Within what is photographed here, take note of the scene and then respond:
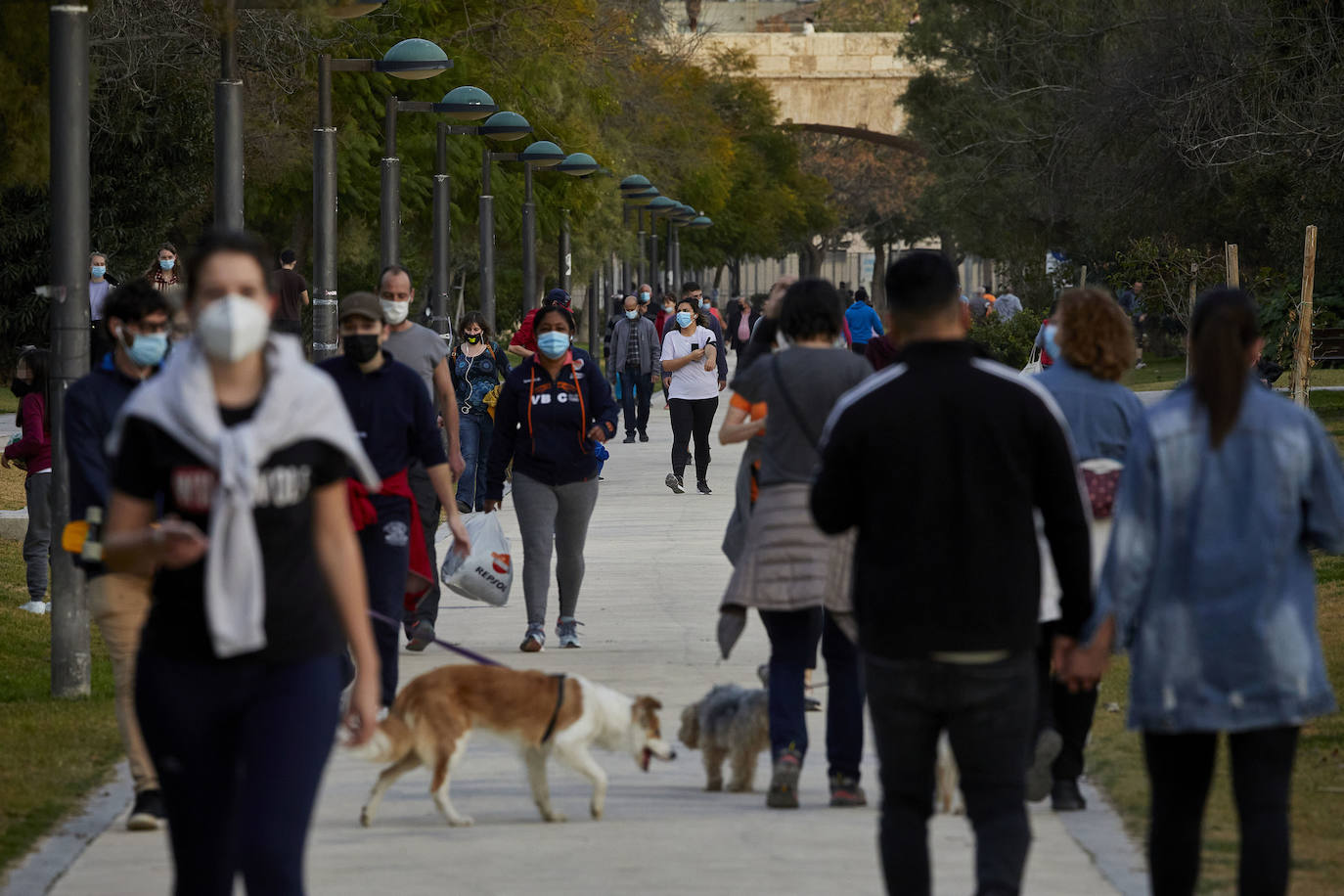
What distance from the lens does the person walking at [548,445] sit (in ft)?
36.4

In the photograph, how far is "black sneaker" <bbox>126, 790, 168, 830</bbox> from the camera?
7285mm

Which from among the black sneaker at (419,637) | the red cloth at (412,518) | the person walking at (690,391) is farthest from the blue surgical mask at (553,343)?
the person walking at (690,391)

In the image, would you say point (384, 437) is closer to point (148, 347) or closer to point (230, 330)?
point (148, 347)

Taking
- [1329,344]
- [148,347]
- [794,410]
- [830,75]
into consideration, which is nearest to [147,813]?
[148,347]

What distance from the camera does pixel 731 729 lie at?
25.1ft

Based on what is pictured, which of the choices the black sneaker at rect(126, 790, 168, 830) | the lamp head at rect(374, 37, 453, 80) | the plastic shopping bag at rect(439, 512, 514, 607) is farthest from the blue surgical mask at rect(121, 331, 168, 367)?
the lamp head at rect(374, 37, 453, 80)

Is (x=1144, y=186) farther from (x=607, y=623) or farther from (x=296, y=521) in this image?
(x=296, y=521)

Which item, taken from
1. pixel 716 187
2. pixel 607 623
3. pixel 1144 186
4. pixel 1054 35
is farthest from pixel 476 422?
pixel 716 187

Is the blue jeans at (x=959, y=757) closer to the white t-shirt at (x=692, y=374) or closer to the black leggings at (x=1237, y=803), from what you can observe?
the black leggings at (x=1237, y=803)

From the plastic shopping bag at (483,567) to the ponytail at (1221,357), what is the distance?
649cm

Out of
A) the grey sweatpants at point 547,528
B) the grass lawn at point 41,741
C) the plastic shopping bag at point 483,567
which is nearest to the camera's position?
the grass lawn at point 41,741

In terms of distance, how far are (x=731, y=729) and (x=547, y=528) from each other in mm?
3678

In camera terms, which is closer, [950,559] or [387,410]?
[950,559]

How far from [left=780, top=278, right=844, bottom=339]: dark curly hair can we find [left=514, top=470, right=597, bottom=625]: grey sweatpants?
3680mm
